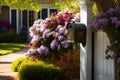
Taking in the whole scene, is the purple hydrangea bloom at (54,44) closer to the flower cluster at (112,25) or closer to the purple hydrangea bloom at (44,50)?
the purple hydrangea bloom at (44,50)

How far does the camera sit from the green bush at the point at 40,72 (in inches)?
400

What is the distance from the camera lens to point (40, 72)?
33.6ft

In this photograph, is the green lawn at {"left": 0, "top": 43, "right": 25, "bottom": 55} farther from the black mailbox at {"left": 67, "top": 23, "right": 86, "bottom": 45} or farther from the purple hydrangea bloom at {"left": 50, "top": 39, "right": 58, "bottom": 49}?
the black mailbox at {"left": 67, "top": 23, "right": 86, "bottom": 45}

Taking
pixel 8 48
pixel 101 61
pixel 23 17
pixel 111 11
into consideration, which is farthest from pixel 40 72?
pixel 23 17

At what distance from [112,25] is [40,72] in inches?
139

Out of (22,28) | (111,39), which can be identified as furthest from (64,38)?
(22,28)

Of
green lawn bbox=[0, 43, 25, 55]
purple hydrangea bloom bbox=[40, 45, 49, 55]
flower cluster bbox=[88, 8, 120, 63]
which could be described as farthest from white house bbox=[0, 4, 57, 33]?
flower cluster bbox=[88, 8, 120, 63]

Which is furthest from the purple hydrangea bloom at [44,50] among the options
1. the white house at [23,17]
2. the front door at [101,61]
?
the white house at [23,17]

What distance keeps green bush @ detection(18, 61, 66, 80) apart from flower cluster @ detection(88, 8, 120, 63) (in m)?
2.91

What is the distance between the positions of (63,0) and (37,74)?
4.35m

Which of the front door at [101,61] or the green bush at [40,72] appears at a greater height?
the front door at [101,61]

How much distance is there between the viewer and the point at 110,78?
8312mm

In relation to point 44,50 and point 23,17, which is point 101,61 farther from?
point 23,17

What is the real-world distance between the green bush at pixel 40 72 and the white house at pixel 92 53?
125cm
